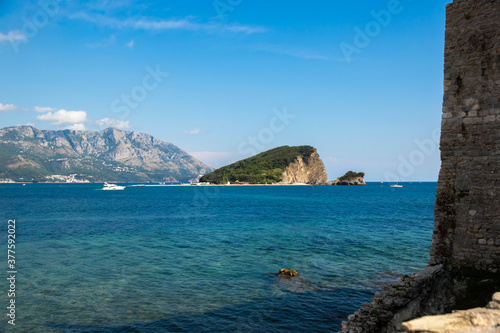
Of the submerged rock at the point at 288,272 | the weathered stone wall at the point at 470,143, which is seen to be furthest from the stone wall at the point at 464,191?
the submerged rock at the point at 288,272

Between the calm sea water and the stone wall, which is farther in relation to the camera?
the calm sea water

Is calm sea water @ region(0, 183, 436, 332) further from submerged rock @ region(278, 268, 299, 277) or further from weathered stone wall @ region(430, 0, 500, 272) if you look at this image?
weathered stone wall @ region(430, 0, 500, 272)

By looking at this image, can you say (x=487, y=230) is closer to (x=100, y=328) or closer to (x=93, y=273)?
(x=100, y=328)

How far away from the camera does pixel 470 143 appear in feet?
35.9

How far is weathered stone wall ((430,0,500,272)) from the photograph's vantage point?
10453mm

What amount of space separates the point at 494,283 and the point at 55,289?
2011 cm

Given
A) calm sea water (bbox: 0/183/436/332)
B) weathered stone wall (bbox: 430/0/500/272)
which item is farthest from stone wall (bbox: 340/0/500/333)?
calm sea water (bbox: 0/183/436/332)

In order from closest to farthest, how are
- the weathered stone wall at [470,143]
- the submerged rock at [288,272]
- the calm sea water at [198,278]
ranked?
the weathered stone wall at [470,143], the calm sea water at [198,278], the submerged rock at [288,272]

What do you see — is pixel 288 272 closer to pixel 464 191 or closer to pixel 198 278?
pixel 198 278

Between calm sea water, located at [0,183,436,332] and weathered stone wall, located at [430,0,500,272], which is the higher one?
weathered stone wall, located at [430,0,500,272]

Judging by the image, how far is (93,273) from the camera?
68.6 ft

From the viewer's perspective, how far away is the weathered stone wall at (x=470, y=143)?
10453 millimetres

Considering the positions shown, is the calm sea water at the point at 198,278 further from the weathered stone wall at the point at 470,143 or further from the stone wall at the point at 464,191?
the weathered stone wall at the point at 470,143

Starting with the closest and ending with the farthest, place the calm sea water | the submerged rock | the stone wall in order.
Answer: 1. the stone wall
2. the calm sea water
3. the submerged rock
